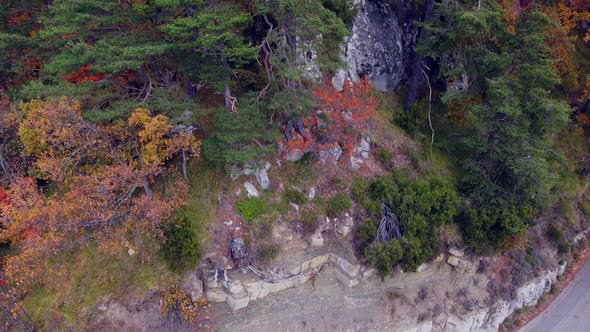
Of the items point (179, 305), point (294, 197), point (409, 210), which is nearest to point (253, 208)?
point (294, 197)

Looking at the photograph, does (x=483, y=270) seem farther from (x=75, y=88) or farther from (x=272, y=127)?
(x=75, y=88)

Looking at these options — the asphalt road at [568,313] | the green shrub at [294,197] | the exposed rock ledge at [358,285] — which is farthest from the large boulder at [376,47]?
the asphalt road at [568,313]

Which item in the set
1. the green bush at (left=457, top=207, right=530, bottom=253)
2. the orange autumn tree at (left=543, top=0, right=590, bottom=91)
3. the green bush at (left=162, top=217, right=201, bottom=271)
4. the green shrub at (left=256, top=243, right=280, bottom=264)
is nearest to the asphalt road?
the green bush at (left=457, top=207, right=530, bottom=253)

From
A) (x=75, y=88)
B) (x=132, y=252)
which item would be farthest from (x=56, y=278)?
(x=75, y=88)

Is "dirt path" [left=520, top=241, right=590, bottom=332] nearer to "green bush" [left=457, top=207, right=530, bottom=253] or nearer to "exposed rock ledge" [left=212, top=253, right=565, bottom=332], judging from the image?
"exposed rock ledge" [left=212, top=253, right=565, bottom=332]

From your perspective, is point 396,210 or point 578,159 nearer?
point 396,210

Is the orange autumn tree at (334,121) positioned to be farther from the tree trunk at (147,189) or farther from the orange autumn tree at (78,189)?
the tree trunk at (147,189)
